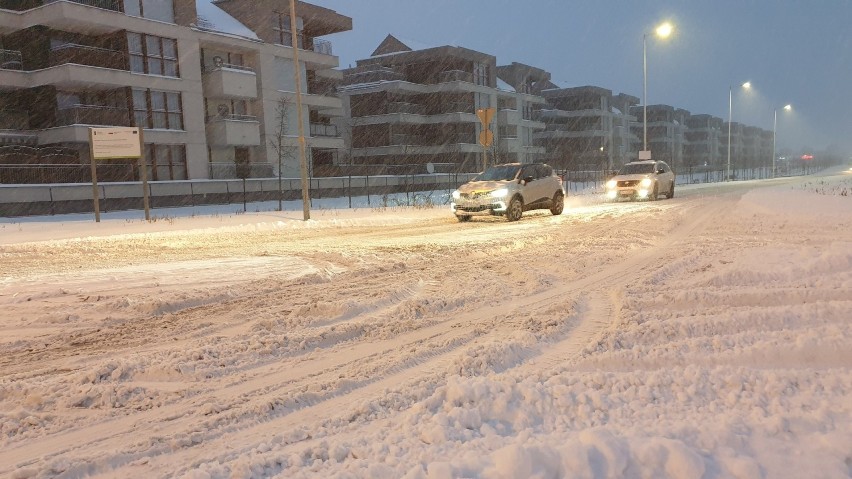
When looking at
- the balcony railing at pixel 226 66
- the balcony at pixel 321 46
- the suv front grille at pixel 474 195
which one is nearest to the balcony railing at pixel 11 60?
the balcony railing at pixel 226 66

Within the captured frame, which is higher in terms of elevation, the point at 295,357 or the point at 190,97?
the point at 190,97

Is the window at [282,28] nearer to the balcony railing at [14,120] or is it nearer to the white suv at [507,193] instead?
the balcony railing at [14,120]

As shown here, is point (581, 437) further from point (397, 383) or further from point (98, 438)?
point (98, 438)

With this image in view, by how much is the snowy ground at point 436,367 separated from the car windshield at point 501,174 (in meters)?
8.22

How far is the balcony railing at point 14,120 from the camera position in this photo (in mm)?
29625

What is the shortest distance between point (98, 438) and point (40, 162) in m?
28.7

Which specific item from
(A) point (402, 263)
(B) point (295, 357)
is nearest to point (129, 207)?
(A) point (402, 263)

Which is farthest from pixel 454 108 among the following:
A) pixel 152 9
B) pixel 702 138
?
pixel 702 138

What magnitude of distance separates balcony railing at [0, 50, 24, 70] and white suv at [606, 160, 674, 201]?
29410 millimetres

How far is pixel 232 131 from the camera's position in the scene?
3531 centimetres

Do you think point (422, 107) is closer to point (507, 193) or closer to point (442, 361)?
point (507, 193)

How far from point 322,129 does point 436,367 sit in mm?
40547

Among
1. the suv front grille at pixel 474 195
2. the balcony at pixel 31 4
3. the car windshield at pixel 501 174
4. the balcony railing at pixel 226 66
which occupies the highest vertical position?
the balcony at pixel 31 4

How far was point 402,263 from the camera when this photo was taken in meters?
9.91
